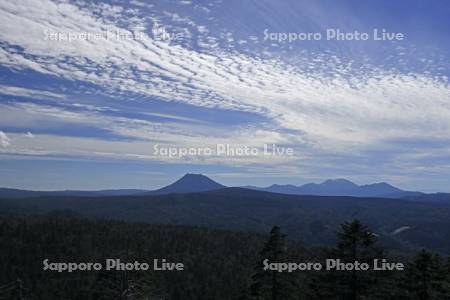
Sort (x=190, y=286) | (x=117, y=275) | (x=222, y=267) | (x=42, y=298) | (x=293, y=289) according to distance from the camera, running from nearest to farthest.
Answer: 1. (x=117, y=275)
2. (x=293, y=289)
3. (x=42, y=298)
4. (x=190, y=286)
5. (x=222, y=267)

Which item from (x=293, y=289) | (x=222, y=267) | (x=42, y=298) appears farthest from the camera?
(x=222, y=267)

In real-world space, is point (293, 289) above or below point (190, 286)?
above

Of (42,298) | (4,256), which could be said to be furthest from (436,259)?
(4,256)

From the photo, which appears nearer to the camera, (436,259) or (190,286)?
(436,259)

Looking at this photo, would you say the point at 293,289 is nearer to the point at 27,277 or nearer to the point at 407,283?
the point at 407,283

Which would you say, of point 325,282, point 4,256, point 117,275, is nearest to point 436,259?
point 325,282

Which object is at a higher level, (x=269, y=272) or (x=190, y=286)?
(x=269, y=272)

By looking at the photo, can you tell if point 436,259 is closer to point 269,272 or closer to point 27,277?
point 269,272

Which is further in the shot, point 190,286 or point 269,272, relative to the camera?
point 190,286

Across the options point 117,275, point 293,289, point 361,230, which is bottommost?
point 293,289
